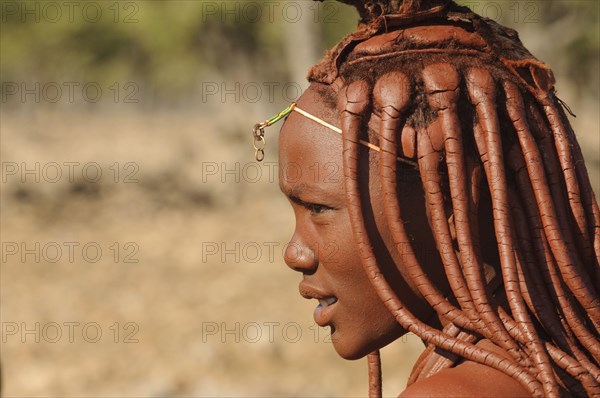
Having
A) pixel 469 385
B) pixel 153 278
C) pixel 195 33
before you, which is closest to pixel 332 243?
pixel 469 385

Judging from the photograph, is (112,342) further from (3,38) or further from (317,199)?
(3,38)

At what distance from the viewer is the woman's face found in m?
2.45

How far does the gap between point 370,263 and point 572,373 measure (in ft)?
1.74

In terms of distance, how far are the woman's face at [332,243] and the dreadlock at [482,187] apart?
81 mm

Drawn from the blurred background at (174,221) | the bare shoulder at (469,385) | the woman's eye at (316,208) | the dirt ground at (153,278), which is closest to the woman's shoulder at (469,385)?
the bare shoulder at (469,385)

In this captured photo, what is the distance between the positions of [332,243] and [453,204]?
343mm

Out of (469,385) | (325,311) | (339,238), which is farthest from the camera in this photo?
(325,311)

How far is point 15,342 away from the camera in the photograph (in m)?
8.84

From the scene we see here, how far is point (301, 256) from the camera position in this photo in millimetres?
2541

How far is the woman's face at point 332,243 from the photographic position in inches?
96.3

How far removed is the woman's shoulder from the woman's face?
284 mm

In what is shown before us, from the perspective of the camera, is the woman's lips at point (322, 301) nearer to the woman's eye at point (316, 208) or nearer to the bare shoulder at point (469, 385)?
the woman's eye at point (316, 208)

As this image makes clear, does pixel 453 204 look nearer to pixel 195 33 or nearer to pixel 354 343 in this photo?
pixel 354 343

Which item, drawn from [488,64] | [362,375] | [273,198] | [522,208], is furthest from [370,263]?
[273,198]
